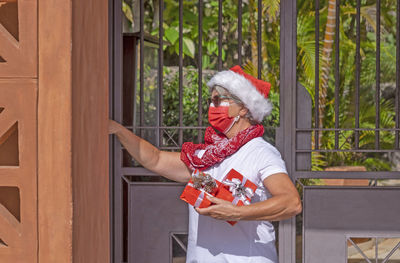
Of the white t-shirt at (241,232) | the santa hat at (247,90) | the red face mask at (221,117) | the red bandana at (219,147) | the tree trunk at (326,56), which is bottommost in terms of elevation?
the white t-shirt at (241,232)

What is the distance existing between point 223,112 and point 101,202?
1.06m

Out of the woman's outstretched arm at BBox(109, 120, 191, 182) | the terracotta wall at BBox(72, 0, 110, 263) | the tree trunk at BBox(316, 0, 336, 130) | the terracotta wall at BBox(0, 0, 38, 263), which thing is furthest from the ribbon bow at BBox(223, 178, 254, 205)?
the tree trunk at BBox(316, 0, 336, 130)

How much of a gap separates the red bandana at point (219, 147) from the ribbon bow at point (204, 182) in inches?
7.1

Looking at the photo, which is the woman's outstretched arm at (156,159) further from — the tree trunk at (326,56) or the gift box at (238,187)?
the tree trunk at (326,56)

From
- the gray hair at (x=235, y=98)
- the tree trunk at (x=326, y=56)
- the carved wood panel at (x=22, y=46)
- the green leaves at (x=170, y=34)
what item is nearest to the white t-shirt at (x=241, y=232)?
the gray hair at (x=235, y=98)

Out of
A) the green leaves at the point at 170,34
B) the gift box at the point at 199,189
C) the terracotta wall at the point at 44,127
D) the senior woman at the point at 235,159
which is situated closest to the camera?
the terracotta wall at the point at 44,127

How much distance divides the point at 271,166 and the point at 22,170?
1233 mm

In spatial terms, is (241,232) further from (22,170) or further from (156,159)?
(22,170)

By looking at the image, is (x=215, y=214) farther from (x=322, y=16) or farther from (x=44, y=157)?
(x=322, y=16)

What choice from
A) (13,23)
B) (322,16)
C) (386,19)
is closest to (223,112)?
(13,23)

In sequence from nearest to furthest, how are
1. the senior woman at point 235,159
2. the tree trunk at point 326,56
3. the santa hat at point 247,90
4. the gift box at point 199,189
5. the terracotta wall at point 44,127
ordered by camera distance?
the terracotta wall at point 44,127 < the gift box at point 199,189 < the senior woman at point 235,159 < the santa hat at point 247,90 < the tree trunk at point 326,56

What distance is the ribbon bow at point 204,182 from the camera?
2.40 m

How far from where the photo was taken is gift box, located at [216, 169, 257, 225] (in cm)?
240

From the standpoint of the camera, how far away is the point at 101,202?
1736 mm
